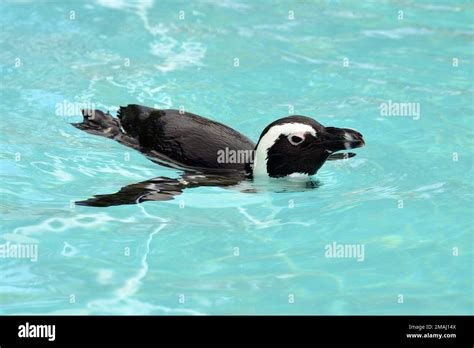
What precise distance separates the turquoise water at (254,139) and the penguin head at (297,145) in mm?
177

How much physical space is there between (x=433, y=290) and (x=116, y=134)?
9.56 ft

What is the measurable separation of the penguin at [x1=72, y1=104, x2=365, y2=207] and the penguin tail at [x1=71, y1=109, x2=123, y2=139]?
0.07 m

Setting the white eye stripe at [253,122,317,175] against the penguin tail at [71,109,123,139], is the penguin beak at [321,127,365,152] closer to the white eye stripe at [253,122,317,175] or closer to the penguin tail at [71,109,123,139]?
the white eye stripe at [253,122,317,175]

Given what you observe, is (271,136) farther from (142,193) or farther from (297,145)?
(142,193)

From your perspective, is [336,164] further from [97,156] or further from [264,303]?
[264,303]

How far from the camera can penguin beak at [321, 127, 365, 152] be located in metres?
5.89

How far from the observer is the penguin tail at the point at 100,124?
23.6 feet

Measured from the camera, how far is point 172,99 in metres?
8.62

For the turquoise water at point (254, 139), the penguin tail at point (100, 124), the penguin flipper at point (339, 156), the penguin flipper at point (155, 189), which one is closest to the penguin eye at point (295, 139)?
the turquoise water at point (254, 139)

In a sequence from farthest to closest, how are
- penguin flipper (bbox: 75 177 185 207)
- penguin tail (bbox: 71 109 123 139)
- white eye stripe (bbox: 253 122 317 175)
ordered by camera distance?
1. penguin tail (bbox: 71 109 123 139)
2. white eye stripe (bbox: 253 122 317 175)
3. penguin flipper (bbox: 75 177 185 207)

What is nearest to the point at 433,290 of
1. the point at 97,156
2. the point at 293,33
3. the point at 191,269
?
the point at 191,269

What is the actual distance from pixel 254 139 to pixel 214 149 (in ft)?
4.25

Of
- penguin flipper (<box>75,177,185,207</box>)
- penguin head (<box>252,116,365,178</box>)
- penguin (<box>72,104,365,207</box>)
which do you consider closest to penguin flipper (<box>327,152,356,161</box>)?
penguin (<box>72,104,365,207</box>)

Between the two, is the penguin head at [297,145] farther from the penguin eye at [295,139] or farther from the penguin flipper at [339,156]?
the penguin flipper at [339,156]
